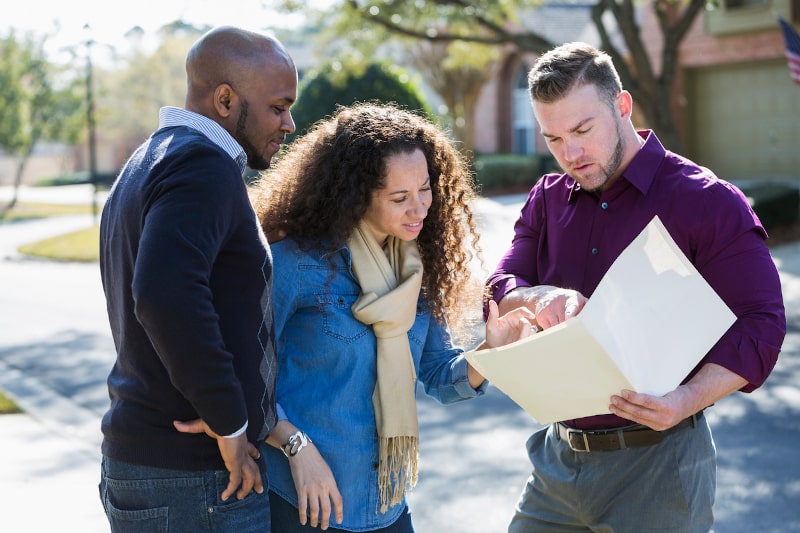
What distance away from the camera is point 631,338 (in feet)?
7.49

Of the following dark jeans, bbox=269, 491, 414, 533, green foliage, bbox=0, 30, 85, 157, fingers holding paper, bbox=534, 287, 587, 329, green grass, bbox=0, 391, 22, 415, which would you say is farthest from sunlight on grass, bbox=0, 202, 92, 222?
fingers holding paper, bbox=534, 287, 587, 329

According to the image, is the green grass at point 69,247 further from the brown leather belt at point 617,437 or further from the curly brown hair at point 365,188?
the brown leather belt at point 617,437

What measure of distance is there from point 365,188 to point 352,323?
39 centimetres

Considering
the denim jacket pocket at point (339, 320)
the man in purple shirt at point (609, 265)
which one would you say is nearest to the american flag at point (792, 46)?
the man in purple shirt at point (609, 265)

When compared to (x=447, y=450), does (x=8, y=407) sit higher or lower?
lower

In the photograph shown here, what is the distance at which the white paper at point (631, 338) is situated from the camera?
2.25 m

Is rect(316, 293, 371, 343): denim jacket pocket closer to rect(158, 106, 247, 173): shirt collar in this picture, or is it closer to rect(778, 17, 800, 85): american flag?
rect(158, 106, 247, 173): shirt collar

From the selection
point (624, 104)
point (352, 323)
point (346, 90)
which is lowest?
point (346, 90)

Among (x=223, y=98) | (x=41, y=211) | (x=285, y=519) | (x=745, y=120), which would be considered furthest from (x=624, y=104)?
(x=41, y=211)

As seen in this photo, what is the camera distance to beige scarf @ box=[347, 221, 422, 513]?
2.79 metres

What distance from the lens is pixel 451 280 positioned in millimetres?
3072

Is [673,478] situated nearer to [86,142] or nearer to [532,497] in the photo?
[532,497]

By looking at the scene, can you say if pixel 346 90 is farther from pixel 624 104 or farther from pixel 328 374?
pixel 328 374

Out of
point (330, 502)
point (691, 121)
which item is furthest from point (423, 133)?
point (691, 121)
